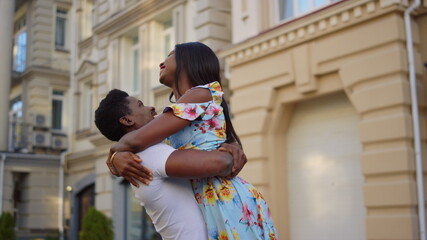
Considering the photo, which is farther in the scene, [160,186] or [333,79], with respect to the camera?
[333,79]

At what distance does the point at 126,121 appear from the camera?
8.57 feet

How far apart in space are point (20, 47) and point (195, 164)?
19.4 m

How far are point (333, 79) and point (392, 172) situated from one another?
1823 mm

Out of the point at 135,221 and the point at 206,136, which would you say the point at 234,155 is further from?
the point at 135,221

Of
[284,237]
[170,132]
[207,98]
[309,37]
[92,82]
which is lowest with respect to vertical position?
[284,237]

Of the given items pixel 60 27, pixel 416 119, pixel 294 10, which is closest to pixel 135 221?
pixel 294 10

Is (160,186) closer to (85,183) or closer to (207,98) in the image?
(207,98)

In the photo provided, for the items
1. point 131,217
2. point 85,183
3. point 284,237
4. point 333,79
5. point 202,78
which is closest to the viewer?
point 202,78

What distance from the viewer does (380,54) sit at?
776cm

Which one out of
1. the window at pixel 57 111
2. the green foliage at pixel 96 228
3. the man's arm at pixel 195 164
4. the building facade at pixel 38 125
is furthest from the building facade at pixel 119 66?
the man's arm at pixel 195 164

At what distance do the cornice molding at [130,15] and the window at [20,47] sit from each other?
513cm

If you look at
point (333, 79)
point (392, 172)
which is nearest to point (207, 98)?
point (392, 172)

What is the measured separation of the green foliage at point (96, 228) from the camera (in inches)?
516

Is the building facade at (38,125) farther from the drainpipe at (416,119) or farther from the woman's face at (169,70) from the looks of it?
the woman's face at (169,70)
